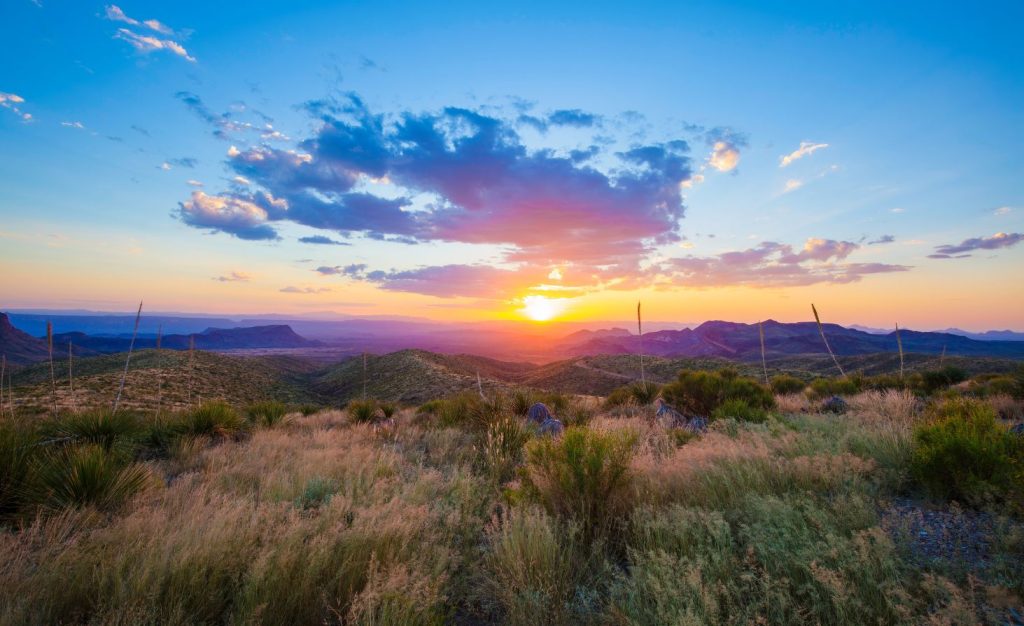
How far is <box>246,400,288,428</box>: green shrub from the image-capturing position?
11266mm

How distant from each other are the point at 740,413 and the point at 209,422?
11.5 m

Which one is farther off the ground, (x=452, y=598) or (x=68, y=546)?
(x=68, y=546)

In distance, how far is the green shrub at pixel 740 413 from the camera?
868 cm

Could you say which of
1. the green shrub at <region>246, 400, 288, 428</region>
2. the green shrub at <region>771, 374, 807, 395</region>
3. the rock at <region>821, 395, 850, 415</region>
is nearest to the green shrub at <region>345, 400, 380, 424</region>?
the green shrub at <region>246, 400, 288, 428</region>

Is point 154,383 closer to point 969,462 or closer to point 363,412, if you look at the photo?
point 363,412

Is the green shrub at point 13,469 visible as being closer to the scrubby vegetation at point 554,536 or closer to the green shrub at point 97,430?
the scrubby vegetation at point 554,536

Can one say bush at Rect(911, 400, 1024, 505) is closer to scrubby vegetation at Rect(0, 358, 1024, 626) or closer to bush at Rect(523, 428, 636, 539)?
scrubby vegetation at Rect(0, 358, 1024, 626)

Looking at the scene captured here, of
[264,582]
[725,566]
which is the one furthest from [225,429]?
[725,566]

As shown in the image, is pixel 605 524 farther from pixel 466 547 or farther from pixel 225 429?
pixel 225 429

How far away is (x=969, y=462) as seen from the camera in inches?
160

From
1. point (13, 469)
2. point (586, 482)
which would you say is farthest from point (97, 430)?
point (586, 482)

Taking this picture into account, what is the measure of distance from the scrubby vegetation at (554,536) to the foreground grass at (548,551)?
2 cm

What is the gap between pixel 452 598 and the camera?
3312mm

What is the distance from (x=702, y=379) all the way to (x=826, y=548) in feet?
30.8
